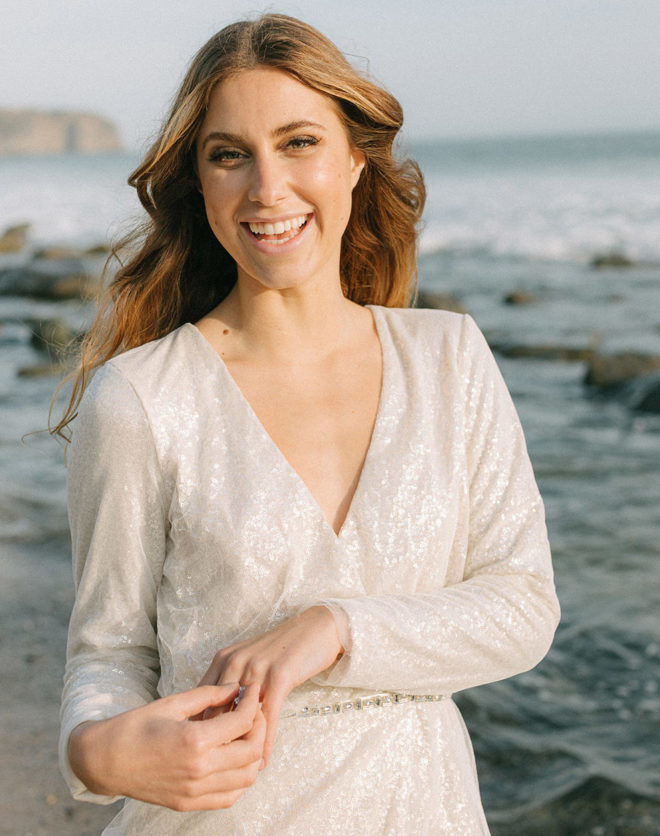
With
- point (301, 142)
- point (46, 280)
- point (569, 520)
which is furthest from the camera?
point (46, 280)

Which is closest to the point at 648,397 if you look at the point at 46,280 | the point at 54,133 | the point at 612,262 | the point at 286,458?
the point at 286,458

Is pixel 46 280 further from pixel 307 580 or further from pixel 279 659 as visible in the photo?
pixel 279 659

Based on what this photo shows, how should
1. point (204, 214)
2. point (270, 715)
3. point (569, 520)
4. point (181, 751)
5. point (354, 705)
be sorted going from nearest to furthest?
point (181, 751) → point (270, 715) → point (354, 705) → point (204, 214) → point (569, 520)

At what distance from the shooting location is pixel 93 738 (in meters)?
1.75

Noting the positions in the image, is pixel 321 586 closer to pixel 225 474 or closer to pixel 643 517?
pixel 225 474

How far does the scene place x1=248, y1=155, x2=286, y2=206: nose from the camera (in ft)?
6.72

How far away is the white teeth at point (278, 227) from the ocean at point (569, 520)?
649 millimetres

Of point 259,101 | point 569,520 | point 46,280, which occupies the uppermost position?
point 259,101

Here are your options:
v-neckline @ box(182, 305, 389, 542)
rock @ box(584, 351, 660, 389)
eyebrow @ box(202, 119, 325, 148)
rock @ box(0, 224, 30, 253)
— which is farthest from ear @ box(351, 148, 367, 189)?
rock @ box(0, 224, 30, 253)

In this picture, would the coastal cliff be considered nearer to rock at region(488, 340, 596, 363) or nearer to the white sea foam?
the white sea foam

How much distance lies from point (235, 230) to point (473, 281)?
1836 cm

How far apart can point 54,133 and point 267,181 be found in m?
129

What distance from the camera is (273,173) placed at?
6.73 feet

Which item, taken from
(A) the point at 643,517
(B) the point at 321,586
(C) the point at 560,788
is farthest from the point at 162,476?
(A) the point at 643,517
